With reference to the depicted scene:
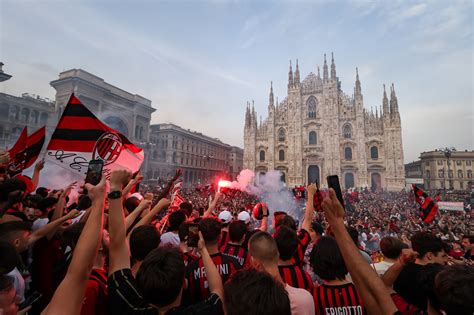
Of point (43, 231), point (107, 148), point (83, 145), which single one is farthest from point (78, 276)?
point (83, 145)

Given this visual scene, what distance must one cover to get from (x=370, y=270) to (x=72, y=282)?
182cm

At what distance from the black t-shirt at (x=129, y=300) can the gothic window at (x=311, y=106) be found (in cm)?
4056

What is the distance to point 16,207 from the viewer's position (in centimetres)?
436

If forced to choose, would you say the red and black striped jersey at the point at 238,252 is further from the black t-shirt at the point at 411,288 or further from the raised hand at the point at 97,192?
the raised hand at the point at 97,192

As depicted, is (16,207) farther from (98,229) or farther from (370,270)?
(370,270)

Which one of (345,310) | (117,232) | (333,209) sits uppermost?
(333,209)

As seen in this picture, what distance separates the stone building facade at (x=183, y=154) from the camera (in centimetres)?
4141

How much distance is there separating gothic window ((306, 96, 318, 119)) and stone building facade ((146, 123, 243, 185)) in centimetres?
1639

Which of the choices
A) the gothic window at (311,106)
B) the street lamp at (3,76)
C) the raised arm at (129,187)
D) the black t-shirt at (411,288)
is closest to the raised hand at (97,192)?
the raised arm at (129,187)

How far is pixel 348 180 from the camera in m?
36.8

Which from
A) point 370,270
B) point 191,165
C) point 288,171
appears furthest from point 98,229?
point 191,165

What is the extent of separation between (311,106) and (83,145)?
39256mm

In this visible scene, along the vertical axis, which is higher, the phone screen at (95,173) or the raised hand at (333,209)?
the phone screen at (95,173)

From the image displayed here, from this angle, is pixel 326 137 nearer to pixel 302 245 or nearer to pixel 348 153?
pixel 348 153
